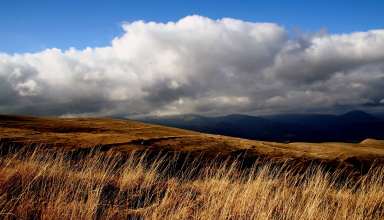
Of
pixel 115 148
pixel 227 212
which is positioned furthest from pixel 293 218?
pixel 115 148

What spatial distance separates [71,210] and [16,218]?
40.1 inches

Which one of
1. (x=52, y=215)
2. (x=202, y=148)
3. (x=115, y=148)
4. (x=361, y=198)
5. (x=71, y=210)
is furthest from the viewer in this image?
(x=202, y=148)

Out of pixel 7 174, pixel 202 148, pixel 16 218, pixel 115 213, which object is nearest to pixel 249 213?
pixel 115 213

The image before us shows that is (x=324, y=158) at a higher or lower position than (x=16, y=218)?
lower

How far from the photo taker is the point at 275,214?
9242 millimetres

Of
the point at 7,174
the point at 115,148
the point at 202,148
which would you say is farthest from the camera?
the point at 202,148

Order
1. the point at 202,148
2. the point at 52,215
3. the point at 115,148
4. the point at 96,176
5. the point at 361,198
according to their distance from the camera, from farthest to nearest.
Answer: the point at 202,148 < the point at 115,148 < the point at 96,176 < the point at 361,198 < the point at 52,215

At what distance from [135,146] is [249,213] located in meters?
43.5

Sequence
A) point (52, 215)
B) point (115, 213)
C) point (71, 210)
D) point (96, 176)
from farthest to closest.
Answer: point (96, 176) < point (115, 213) < point (71, 210) < point (52, 215)

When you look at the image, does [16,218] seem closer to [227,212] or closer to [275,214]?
[227,212]

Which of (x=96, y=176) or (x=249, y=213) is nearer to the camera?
(x=249, y=213)

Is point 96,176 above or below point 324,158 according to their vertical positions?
above

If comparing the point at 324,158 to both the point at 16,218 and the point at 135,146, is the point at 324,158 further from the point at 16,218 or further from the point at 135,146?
the point at 16,218

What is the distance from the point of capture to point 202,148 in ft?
185
